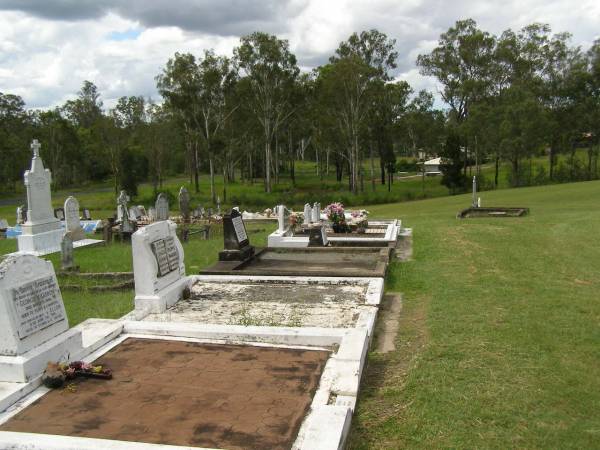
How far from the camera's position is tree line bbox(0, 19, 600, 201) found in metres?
37.6

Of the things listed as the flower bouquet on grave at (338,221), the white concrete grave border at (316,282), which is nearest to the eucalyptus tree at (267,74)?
the flower bouquet on grave at (338,221)

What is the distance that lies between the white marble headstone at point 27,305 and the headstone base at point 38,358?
0.18ft

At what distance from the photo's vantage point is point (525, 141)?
126 ft

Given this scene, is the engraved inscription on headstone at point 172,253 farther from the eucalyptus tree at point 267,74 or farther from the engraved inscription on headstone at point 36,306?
the eucalyptus tree at point 267,74

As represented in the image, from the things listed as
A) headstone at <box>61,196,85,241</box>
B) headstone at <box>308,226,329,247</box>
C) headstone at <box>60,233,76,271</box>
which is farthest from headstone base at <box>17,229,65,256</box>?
headstone at <box>308,226,329,247</box>

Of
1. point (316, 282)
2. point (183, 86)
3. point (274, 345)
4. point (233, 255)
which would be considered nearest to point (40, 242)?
point (233, 255)

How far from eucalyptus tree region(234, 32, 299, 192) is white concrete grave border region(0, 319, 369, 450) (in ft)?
109

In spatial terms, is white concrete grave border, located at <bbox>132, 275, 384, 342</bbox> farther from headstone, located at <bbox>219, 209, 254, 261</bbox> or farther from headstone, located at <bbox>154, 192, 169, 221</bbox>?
headstone, located at <bbox>154, 192, 169, 221</bbox>

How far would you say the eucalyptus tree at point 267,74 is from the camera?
122ft

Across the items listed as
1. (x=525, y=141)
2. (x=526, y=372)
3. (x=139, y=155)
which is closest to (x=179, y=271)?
(x=526, y=372)

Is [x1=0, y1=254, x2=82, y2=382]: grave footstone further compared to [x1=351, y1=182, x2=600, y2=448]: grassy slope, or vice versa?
[x1=0, y1=254, x2=82, y2=382]: grave footstone

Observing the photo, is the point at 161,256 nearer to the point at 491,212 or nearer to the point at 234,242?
the point at 234,242

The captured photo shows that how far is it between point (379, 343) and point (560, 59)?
4366cm

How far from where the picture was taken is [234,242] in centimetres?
1049
